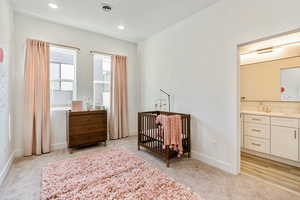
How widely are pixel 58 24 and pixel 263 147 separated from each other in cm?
497

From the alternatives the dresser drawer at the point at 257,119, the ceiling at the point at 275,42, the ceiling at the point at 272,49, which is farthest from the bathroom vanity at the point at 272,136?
the ceiling at the point at 275,42

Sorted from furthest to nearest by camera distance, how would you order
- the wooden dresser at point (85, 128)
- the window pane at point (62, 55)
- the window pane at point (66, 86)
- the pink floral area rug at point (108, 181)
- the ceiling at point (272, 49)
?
1. the window pane at point (66, 86)
2. the window pane at point (62, 55)
3. the wooden dresser at point (85, 128)
4. the ceiling at point (272, 49)
5. the pink floral area rug at point (108, 181)

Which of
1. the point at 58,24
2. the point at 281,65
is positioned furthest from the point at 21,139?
the point at 281,65

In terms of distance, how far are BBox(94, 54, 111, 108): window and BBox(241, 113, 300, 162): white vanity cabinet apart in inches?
135

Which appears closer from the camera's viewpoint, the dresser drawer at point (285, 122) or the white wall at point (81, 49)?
the dresser drawer at point (285, 122)

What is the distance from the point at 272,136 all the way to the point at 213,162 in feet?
3.97

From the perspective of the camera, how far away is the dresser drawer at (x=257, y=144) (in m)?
2.69

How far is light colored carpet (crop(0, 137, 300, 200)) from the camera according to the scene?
1705 mm

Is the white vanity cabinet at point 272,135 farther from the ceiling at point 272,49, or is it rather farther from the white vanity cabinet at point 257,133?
the ceiling at point 272,49

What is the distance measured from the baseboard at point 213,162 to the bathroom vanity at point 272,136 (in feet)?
3.35

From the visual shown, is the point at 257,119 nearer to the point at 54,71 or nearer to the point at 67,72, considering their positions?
the point at 67,72

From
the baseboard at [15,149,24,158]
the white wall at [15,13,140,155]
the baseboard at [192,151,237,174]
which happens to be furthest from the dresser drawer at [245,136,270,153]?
the baseboard at [15,149,24,158]

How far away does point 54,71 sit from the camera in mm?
3367

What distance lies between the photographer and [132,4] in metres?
2.52
